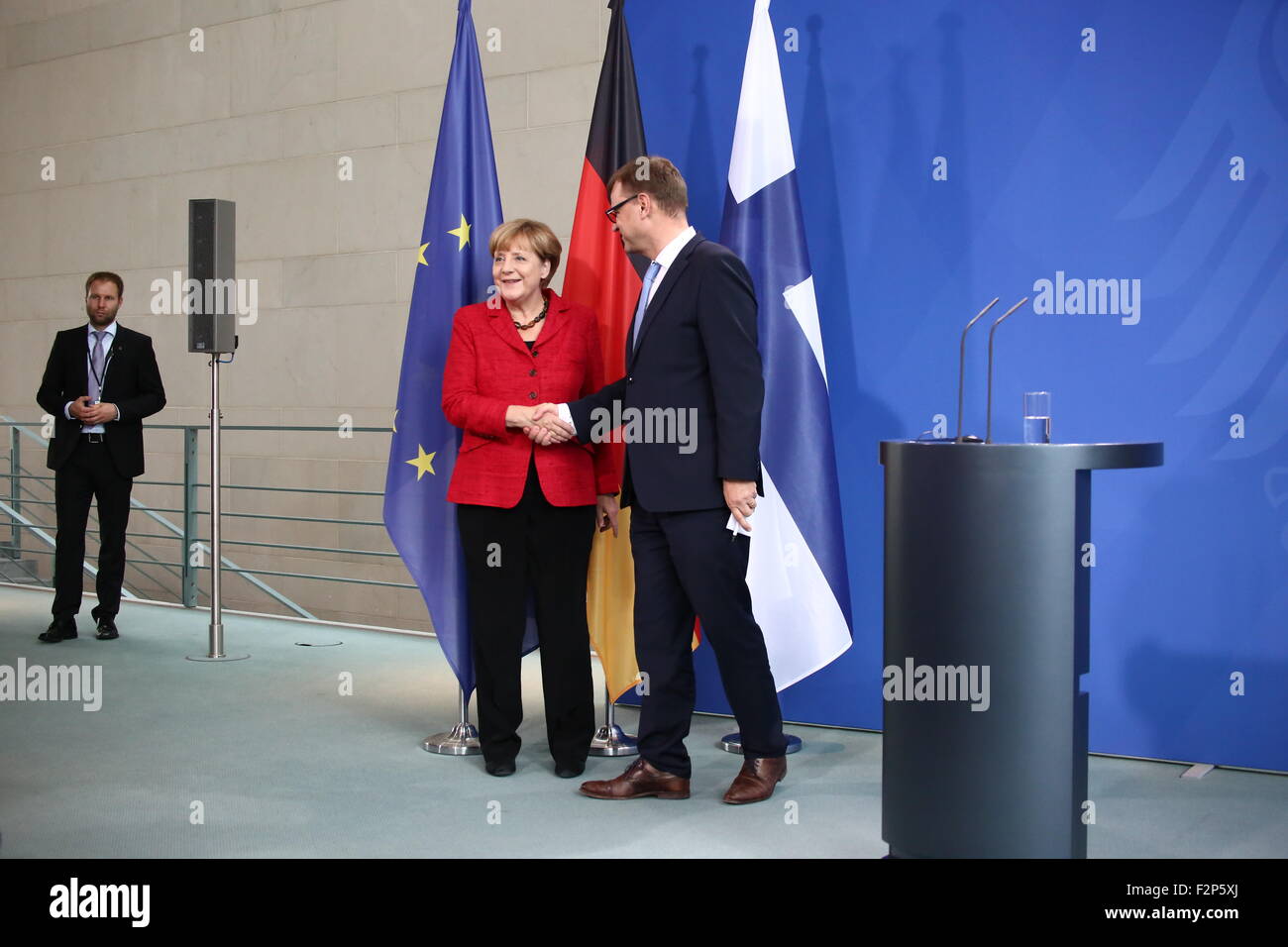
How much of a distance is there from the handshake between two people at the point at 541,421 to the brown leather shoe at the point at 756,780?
3.30ft

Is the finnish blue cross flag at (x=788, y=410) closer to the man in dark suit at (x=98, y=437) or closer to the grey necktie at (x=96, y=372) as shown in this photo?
the man in dark suit at (x=98, y=437)

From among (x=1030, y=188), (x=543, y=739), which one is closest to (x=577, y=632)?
(x=543, y=739)

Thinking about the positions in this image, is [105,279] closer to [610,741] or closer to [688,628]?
[610,741]

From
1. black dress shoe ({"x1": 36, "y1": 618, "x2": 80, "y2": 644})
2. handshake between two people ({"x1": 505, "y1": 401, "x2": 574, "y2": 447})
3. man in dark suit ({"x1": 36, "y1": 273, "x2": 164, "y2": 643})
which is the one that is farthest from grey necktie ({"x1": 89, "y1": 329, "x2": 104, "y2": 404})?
handshake between two people ({"x1": 505, "y1": 401, "x2": 574, "y2": 447})

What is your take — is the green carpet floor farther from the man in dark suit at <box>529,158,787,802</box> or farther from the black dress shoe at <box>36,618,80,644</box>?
the black dress shoe at <box>36,618,80,644</box>

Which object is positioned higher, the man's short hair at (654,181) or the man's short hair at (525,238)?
the man's short hair at (654,181)

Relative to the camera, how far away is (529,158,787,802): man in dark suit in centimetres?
308

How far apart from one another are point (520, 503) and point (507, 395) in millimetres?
306

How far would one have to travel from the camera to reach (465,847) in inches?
112

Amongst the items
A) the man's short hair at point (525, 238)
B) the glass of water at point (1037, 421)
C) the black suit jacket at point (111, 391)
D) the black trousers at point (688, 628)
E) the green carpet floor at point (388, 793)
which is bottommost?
the green carpet floor at point (388, 793)


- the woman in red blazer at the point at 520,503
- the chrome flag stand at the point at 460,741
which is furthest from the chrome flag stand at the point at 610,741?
the chrome flag stand at the point at 460,741

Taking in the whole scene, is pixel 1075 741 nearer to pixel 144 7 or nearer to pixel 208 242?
pixel 208 242

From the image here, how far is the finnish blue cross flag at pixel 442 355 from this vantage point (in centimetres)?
379
